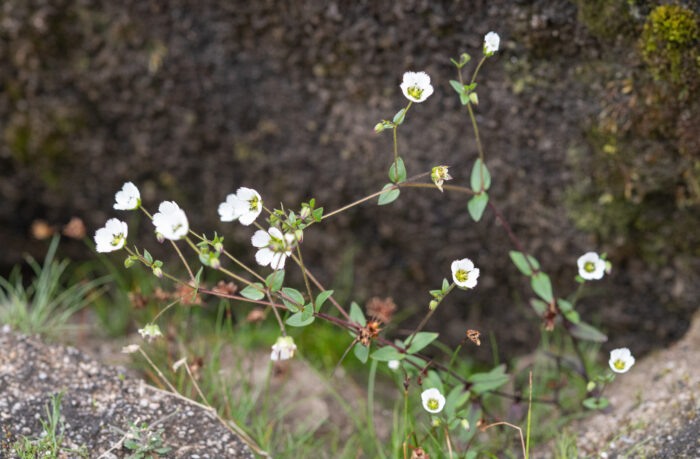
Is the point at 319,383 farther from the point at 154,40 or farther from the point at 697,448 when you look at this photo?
the point at 154,40

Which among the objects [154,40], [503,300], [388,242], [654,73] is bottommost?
[503,300]

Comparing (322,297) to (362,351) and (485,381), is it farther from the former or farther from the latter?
(485,381)

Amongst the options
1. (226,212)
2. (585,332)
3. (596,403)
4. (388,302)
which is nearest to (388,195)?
(226,212)

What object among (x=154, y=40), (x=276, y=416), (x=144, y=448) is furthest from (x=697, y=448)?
(x=154, y=40)

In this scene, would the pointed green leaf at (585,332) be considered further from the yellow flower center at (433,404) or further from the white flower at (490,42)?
the white flower at (490,42)

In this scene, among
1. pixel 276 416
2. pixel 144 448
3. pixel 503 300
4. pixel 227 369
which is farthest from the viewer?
pixel 503 300

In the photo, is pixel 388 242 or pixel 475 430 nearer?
pixel 475 430
